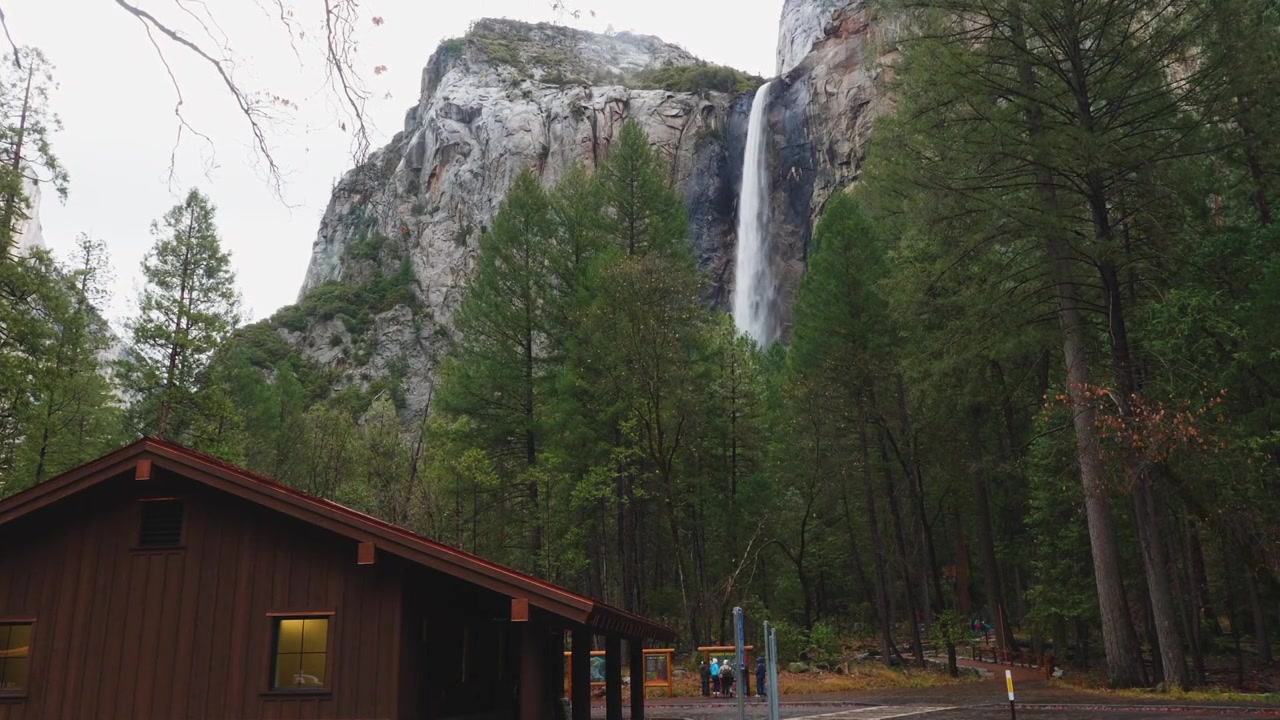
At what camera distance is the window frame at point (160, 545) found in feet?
37.9

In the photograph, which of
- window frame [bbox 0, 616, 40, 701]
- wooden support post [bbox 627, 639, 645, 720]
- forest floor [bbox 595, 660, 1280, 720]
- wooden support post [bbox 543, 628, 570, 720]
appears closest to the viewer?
window frame [bbox 0, 616, 40, 701]

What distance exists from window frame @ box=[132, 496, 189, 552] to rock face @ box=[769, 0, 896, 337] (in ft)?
181

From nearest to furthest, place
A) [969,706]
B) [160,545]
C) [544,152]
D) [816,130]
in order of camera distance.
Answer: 1. [160,545]
2. [969,706]
3. [816,130]
4. [544,152]

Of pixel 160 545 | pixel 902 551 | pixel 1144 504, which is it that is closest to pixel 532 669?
pixel 160 545

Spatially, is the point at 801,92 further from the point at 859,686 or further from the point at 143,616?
the point at 143,616

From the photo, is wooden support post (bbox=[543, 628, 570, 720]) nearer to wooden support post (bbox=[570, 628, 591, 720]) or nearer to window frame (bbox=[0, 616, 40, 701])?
wooden support post (bbox=[570, 628, 591, 720])

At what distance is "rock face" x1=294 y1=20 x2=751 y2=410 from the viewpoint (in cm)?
8212

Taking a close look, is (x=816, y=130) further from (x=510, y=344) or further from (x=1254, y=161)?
(x=1254, y=161)

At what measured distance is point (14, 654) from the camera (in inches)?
449

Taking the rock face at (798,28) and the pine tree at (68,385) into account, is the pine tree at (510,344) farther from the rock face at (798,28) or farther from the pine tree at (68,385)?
the rock face at (798,28)

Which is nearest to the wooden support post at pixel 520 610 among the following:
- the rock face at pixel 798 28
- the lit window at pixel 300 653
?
the lit window at pixel 300 653

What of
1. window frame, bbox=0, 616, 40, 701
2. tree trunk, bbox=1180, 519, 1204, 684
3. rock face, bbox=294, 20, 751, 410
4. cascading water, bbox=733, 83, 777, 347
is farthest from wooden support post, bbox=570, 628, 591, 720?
rock face, bbox=294, 20, 751, 410

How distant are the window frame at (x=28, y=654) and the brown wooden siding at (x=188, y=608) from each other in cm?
5

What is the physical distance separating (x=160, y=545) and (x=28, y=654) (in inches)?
81.9
